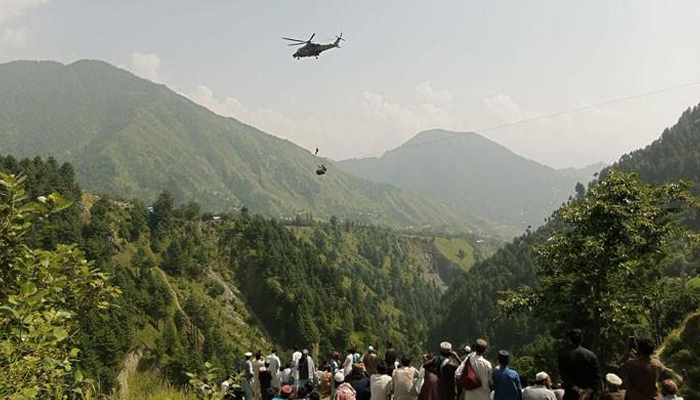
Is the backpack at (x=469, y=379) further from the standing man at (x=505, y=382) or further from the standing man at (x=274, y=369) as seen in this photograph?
the standing man at (x=274, y=369)

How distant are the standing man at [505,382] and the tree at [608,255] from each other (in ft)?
29.5

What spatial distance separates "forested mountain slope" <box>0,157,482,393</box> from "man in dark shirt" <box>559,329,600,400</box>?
70.2 m

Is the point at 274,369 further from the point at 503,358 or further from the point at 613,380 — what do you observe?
the point at 613,380

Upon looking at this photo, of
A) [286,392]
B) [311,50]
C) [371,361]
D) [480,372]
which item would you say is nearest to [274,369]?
[371,361]

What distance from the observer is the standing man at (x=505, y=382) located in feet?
28.4

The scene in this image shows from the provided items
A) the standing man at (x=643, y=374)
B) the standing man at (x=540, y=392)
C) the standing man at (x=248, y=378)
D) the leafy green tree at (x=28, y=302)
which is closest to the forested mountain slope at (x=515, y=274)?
the standing man at (x=248, y=378)

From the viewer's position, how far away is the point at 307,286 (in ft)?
409

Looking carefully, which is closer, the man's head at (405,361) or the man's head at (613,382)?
the man's head at (613,382)

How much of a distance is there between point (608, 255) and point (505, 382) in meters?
9.98

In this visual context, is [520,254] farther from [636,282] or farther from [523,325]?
[636,282]

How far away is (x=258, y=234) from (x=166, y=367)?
186 ft

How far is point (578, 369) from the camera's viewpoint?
8.69 metres

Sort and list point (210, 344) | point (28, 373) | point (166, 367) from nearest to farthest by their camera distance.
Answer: point (28, 373) → point (166, 367) → point (210, 344)

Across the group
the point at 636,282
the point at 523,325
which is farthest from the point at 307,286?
the point at 636,282
